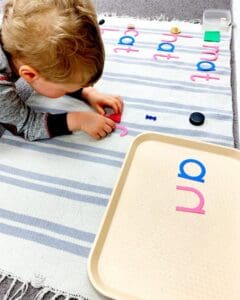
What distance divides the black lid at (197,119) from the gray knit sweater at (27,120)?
0.28 meters

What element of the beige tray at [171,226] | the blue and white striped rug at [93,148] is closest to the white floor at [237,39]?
the blue and white striped rug at [93,148]

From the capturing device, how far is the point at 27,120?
810mm

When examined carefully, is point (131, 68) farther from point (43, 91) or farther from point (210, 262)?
point (210, 262)

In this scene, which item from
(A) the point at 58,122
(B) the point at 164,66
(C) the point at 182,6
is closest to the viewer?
(A) the point at 58,122

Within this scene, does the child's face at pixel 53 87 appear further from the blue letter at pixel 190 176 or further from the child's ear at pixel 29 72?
the blue letter at pixel 190 176

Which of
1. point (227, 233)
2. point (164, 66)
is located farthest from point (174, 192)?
point (164, 66)

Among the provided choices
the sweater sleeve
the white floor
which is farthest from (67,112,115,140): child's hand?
the white floor

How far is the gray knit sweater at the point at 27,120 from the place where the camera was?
0.78 meters

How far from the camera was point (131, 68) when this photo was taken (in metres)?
1.00

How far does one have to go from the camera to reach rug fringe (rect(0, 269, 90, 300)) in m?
0.60

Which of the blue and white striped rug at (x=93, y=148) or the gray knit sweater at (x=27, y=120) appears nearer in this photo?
the blue and white striped rug at (x=93, y=148)

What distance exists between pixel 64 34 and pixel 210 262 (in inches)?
17.0

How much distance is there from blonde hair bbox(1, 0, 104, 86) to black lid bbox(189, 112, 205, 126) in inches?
11.1

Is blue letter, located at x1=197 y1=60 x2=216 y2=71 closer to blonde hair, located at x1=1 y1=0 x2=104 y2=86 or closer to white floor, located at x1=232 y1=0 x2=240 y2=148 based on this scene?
white floor, located at x1=232 y1=0 x2=240 y2=148
